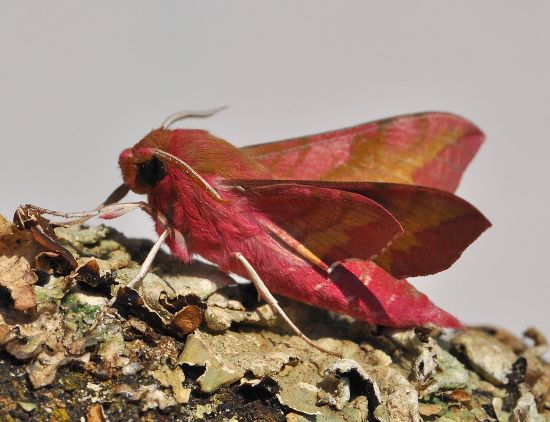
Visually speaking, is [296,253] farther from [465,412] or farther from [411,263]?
[465,412]

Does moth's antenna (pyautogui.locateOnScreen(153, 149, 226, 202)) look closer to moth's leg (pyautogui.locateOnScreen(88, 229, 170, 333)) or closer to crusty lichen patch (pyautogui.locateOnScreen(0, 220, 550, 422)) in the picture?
moth's leg (pyautogui.locateOnScreen(88, 229, 170, 333))

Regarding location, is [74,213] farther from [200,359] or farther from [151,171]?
[200,359]

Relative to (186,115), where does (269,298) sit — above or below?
below

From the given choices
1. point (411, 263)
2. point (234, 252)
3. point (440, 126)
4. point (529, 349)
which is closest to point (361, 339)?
point (411, 263)

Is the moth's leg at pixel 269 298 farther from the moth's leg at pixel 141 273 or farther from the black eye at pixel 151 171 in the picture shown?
the black eye at pixel 151 171

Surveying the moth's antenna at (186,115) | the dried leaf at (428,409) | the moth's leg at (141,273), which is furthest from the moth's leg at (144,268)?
the dried leaf at (428,409)

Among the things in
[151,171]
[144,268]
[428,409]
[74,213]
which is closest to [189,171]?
[151,171]
